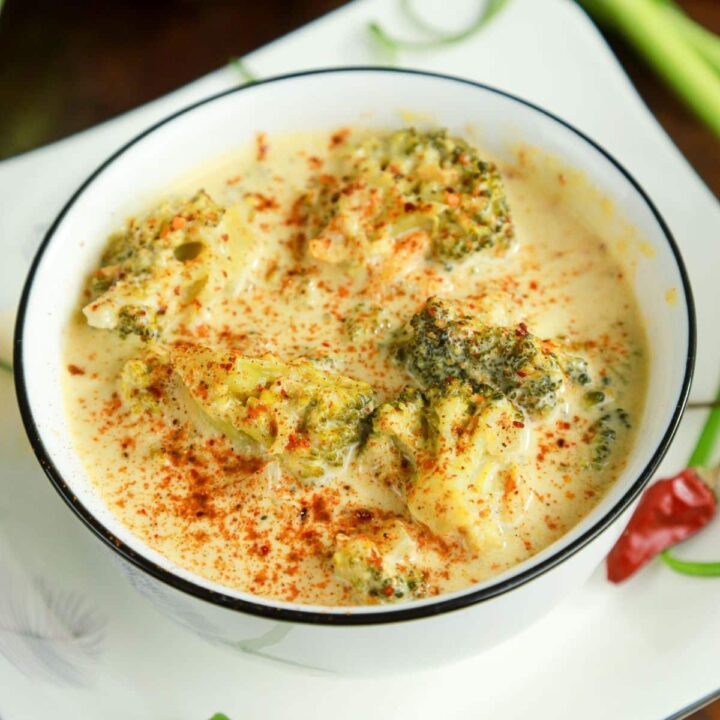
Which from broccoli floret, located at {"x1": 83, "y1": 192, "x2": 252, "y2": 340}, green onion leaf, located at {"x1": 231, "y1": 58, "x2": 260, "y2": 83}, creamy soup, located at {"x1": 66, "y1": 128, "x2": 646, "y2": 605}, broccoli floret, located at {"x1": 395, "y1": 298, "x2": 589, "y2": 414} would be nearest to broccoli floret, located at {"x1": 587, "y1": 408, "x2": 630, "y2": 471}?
creamy soup, located at {"x1": 66, "y1": 128, "x2": 646, "y2": 605}

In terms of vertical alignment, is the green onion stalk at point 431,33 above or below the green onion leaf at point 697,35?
above

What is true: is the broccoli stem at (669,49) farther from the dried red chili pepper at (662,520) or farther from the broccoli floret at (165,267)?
the broccoli floret at (165,267)

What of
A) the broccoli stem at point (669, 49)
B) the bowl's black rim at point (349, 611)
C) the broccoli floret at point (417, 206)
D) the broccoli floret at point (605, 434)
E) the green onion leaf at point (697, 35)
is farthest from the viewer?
the green onion leaf at point (697, 35)

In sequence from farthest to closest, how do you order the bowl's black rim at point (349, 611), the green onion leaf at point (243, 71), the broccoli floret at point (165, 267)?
the green onion leaf at point (243, 71) → the broccoli floret at point (165, 267) → the bowl's black rim at point (349, 611)

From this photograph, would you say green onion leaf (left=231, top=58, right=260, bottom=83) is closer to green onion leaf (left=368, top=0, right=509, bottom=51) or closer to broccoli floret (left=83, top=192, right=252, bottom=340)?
green onion leaf (left=368, top=0, right=509, bottom=51)

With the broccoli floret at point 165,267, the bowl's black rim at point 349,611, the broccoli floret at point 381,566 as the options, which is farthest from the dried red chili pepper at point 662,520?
the broccoli floret at point 165,267
